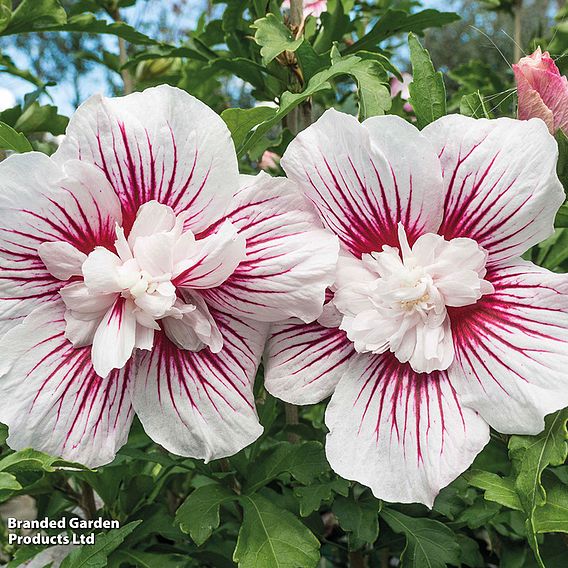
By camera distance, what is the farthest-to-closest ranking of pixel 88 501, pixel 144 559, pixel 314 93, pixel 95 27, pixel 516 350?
pixel 95 27 < pixel 88 501 < pixel 144 559 < pixel 314 93 < pixel 516 350

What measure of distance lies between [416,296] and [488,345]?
7cm

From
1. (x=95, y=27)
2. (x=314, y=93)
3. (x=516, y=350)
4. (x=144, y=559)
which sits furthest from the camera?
(x=95, y=27)

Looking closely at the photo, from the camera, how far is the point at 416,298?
56 cm

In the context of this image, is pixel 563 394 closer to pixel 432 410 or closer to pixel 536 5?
pixel 432 410

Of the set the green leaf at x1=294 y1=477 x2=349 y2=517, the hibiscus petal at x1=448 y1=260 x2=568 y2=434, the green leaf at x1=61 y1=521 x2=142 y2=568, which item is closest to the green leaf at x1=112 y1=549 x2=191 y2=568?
the green leaf at x1=61 y1=521 x2=142 y2=568

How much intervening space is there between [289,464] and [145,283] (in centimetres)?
28

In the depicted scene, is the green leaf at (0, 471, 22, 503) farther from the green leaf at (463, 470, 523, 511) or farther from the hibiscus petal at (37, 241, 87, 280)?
the green leaf at (463, 470, 523, 511)

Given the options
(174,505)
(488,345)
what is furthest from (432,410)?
(174,505)

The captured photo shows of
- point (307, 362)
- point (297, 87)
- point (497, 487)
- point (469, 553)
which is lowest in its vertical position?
point (469, 553)

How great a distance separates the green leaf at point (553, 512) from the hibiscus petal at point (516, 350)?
0.10 metres

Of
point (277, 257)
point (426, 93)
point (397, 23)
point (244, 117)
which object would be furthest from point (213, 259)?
point (397, 23)

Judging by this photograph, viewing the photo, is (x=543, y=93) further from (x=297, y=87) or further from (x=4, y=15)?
(x=4, y=15)

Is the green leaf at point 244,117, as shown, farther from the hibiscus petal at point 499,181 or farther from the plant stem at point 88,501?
the plant stem at point 88,501

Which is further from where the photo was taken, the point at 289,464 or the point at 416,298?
the point at 289,464
